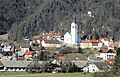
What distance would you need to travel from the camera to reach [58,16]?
13350 cm

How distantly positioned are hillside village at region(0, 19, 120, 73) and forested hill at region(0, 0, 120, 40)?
1417cm

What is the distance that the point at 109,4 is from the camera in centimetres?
13325

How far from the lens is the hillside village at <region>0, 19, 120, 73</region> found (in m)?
53.5

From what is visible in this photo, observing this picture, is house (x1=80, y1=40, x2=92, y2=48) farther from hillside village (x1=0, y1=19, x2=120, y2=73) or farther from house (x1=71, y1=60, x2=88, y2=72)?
house (x1=71, y1=60, x2=88, y2=72)

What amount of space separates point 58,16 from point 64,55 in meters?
69.5

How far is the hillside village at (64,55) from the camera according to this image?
5353cm

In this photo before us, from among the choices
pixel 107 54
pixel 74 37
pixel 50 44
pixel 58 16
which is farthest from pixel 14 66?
pixel 58 16

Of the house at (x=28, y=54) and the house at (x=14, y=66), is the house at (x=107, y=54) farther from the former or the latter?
the house at (x=14, y=66)

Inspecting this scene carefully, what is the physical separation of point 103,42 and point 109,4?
5258 centimetres

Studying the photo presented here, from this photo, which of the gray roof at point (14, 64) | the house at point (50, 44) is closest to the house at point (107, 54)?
the house at point (50, 44)

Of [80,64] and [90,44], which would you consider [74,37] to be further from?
[80,64]

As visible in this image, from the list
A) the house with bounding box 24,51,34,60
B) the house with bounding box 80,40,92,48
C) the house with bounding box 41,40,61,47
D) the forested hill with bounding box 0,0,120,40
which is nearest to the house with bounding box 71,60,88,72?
the house with bounding box 24,51,34,60

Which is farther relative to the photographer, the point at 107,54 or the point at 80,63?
the point at 107,54

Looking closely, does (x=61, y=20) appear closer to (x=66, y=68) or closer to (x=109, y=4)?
(x=109, y=4)
